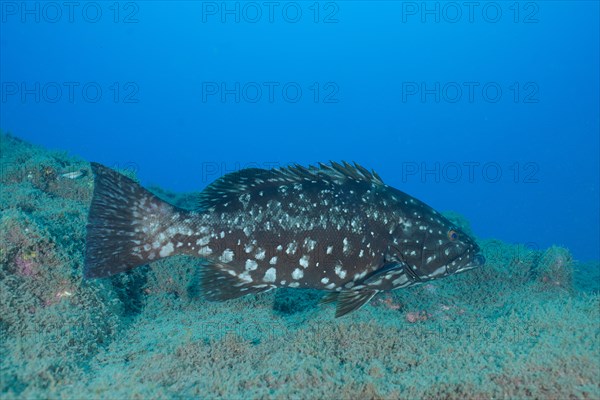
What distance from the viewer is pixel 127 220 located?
4.88 m

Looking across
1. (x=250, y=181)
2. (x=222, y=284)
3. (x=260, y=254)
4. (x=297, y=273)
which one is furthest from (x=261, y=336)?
(x=250, y=181)

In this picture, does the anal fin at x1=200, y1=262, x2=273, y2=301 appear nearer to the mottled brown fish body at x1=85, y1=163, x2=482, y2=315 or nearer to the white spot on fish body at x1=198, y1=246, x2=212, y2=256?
the mottled brown fish body at x1=85, y1=163, x2=482, y2=315

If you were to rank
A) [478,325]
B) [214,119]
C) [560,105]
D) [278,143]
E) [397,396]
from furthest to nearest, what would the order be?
[214,119]
[278,143]
[560,105]
[478,325]
[397,396]

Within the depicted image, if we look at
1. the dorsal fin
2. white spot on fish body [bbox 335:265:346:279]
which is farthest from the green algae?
the dorsal fin

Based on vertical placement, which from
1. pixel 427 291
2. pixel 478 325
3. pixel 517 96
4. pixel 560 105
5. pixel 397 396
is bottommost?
pixel 397 396

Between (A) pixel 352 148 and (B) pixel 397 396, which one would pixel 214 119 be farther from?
(B) pixel 397 396

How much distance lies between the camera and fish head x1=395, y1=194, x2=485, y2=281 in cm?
514

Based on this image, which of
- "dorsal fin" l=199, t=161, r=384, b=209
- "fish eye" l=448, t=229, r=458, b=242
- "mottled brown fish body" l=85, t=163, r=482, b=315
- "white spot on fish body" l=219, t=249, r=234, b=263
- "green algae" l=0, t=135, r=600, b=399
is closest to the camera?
"green algae" l=0, t=135, r=600, b=399

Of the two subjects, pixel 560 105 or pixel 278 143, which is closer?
pixel 560 105

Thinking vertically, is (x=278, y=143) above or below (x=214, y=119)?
below

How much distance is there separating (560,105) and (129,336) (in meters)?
158

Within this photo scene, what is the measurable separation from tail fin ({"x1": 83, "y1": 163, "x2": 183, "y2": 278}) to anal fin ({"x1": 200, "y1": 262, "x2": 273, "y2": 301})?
21.9 inches

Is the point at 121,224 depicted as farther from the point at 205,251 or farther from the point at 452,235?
the point at 452,235

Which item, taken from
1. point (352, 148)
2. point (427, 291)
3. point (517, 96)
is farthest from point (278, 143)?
point (427, 291)
